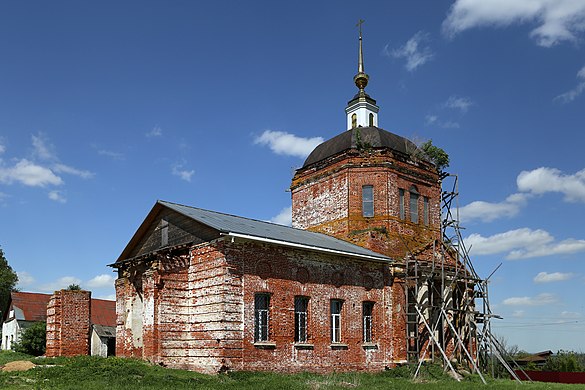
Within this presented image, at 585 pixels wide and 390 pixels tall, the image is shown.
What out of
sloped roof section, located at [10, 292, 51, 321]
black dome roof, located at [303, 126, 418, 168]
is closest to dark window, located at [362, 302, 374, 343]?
black dome roof, located at [303, 126, 418, 168]

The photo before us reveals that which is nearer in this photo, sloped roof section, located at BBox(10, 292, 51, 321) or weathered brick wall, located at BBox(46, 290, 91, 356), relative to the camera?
weathered brick wall, located at BBox(46, 290, 91, 356)

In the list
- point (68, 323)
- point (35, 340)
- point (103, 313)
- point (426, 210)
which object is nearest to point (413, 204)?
point (426, 210)

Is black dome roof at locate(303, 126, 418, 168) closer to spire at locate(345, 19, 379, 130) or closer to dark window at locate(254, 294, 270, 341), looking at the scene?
spire at locate(345, 19, 379, 130)

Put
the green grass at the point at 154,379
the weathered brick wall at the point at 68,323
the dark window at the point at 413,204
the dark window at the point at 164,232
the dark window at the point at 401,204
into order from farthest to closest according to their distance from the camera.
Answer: the dark window at the point at 413,204
the dark window at the point at 401,204
the weathered brick wall at the point at 68,323
the dark window at the point at 164,232
the green grass at the point at 154,379

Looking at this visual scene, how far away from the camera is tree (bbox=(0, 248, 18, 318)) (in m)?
53.5

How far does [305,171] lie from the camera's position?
2845 cm

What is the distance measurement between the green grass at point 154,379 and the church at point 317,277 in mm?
892

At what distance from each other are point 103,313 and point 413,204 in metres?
24.1

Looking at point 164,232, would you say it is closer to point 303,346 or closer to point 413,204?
point 303,346

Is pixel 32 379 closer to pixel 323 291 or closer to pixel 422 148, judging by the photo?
pixel 323 291

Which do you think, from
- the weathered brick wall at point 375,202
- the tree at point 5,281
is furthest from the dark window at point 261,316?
the tree at point 5,281

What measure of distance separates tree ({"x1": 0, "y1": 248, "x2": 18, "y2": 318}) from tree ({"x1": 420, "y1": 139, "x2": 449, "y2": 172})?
4218 cm

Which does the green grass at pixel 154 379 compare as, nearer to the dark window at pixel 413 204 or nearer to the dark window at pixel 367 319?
the dark window at pixel 367 319

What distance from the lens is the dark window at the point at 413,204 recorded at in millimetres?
26247
